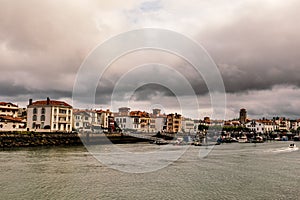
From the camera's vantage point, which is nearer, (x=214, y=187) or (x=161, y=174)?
(x=214, y=187)

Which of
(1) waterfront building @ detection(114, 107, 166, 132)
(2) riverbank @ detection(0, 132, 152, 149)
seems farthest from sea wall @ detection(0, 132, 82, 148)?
(1) waterfront building @ detection(114, 107, 166, 132)

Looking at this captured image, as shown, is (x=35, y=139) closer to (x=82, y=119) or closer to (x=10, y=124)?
(x=10, y=124)

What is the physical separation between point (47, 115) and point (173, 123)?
77846 millimetres

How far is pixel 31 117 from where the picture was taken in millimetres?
89000

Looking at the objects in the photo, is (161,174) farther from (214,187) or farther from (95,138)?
(95,138)

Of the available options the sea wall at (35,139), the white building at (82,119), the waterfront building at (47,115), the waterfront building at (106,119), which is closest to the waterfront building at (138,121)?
the waterfront building at (106,119)

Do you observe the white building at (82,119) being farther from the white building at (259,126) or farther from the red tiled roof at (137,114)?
the white building at (259,126)

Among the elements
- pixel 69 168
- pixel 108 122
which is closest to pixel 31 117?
pixel 108 122

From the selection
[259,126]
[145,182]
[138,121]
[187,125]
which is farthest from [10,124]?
[259,126]

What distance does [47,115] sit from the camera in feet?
287

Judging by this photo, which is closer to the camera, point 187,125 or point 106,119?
point 106,119

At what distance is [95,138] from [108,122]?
143ft

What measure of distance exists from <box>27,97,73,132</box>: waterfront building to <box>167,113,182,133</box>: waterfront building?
230ft

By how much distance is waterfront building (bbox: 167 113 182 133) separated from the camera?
503 feet
